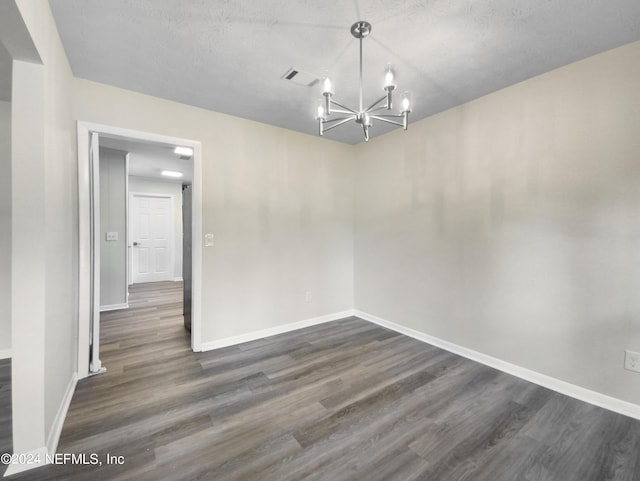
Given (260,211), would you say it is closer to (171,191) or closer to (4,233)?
(4,233)

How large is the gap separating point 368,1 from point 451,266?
2.37 meters

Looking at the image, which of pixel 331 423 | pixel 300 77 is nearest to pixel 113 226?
pixel 300 77

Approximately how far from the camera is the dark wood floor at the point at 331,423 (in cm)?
147

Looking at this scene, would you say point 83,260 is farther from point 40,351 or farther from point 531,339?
point 531,339

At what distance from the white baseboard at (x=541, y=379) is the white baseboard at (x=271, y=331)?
3.18 ft

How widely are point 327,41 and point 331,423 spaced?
2.53 m

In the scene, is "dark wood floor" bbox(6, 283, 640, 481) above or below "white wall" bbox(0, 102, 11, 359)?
below

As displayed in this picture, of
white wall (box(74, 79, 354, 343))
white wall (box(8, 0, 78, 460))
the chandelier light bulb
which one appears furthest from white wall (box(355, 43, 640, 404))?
white wall (box(8, 0, 78, 460))

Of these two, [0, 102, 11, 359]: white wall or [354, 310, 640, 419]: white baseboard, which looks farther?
[0, 102, 11, 359]: white wall

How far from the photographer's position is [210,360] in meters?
2.68

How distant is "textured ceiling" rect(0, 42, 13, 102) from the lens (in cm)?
195

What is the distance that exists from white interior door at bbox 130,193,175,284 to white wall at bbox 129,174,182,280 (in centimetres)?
9

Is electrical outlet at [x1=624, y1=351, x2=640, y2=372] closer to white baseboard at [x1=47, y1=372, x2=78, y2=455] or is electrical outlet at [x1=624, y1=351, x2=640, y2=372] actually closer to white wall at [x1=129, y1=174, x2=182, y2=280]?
white baseboard at [x1=47, y1=372, x2=78, y2=455]

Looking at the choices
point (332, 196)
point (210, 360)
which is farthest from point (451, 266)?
point (210, 360)
